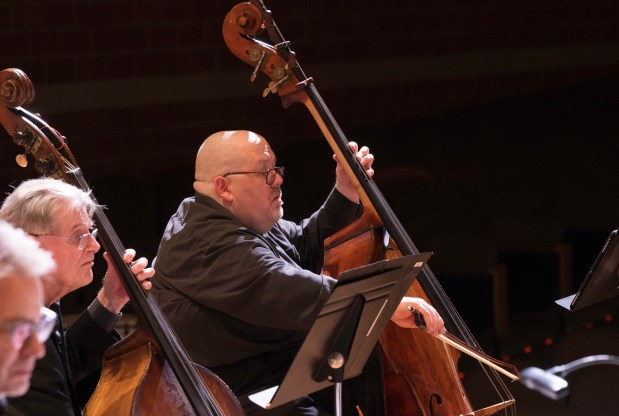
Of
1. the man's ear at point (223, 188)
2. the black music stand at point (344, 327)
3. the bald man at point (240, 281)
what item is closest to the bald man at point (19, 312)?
the black music stand at point (344, 327)

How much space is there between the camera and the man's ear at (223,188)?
9.73 feet

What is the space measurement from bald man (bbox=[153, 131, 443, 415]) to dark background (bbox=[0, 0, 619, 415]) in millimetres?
1041

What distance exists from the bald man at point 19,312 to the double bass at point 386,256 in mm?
1541

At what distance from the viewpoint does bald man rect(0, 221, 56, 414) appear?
4.59ft

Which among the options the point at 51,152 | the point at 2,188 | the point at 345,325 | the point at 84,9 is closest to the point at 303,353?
the point at 345,325

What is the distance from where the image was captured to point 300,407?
2922mm

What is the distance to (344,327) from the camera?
89.6 inches

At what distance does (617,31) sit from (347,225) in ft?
17.1

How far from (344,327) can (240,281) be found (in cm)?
57

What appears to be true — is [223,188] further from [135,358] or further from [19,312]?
[19,312]

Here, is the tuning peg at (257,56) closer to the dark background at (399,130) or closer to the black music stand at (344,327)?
the black music stand at (344,327)

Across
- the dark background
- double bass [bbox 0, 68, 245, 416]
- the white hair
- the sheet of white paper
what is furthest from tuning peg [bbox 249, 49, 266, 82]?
the white hair

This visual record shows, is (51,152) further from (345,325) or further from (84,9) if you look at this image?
(84,9)

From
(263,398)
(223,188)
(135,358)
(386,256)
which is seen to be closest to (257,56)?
(223,188)
